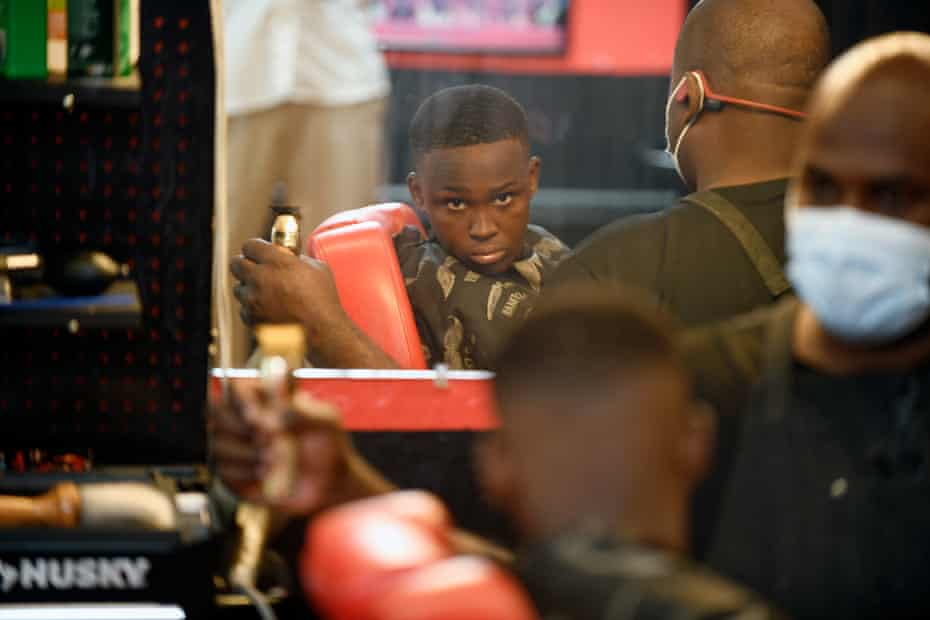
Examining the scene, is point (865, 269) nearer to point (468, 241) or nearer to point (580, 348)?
point (580, 348)

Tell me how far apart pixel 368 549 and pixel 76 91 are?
1.04 m

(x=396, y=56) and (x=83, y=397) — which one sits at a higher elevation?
(x=396, y=56)

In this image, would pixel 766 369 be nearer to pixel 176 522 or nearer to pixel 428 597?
pixel 428 597

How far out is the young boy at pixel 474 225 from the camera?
8.60 feet

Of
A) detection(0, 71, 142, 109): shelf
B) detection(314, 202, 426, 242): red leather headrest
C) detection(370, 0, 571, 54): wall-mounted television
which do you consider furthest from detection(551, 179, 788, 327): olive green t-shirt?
detection(370, 0, 571, 54): wall-mounted television

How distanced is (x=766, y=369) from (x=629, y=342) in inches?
12.6

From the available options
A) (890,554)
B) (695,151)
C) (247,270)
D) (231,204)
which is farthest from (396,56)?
(890,554)

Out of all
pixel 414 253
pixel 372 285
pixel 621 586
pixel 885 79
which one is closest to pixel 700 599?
pixel 621 586

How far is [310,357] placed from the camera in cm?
242

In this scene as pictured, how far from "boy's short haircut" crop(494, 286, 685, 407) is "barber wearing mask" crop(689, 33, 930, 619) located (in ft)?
0.76

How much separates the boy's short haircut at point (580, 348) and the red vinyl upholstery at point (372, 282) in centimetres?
98

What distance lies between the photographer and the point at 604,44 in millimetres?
3312

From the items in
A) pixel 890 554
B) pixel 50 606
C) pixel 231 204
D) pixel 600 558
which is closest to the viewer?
pixel 600 558

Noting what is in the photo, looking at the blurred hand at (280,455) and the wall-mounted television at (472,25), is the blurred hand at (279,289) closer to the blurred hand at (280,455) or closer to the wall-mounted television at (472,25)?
the blurred hand at (280,455)
